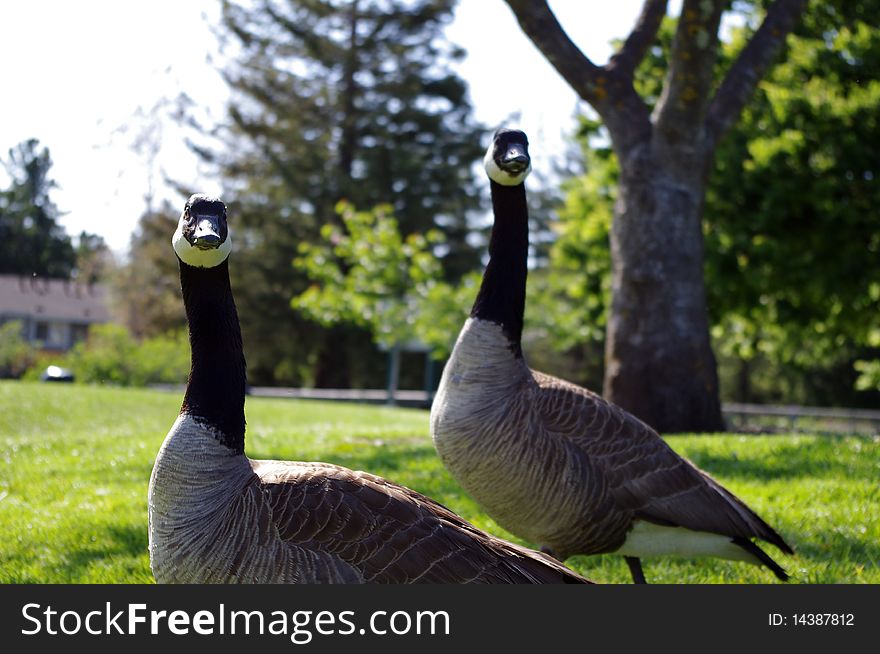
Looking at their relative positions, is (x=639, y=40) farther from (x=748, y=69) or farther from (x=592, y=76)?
(x=748, y=69)

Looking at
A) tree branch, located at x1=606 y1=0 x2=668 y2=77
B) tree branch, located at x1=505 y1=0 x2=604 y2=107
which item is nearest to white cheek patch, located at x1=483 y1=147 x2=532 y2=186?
tree branch, located at x1=505 y1=0 x2=604 y2=107

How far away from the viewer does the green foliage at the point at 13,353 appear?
93.2 feet

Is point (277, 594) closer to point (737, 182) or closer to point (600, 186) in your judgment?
point (737, 182)

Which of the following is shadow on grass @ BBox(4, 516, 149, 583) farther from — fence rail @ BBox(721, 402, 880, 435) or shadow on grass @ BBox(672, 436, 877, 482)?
fence rail @ BBox(721, 402, 880, 435)

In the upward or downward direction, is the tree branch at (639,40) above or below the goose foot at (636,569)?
above

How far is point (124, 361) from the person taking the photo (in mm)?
28094

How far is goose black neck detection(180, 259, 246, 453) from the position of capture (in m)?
3.57

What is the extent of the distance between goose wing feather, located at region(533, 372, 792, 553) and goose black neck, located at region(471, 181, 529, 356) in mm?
466

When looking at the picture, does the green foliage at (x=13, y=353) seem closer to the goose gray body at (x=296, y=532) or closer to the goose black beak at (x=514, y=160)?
the goose black beak at (x=514, y=160)

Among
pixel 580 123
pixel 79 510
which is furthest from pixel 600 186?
pixel 79 510

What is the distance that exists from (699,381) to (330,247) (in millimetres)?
31731

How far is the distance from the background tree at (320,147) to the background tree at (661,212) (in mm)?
30144

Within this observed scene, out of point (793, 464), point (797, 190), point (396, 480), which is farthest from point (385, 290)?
point (793, 464)

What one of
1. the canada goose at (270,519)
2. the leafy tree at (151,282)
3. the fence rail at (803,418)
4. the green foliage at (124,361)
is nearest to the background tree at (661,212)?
the canada goose at (270,519)
